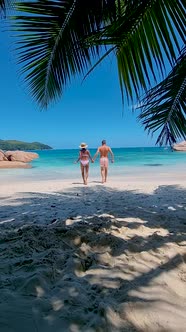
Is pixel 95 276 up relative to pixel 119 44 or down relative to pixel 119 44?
down

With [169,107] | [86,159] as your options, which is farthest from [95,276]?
[86,159]

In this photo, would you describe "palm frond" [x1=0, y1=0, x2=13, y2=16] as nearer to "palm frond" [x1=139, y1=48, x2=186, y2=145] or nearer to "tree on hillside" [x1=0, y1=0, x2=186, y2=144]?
"tree on hillside" [x1=0, y1=0, x2=186, y2=144]

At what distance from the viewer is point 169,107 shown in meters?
3.16

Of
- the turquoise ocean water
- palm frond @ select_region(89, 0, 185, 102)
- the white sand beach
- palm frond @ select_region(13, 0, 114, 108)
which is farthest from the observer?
the turquoise ocean water

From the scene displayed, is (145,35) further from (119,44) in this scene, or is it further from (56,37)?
(56,37)

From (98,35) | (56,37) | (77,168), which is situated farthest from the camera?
(77,168)

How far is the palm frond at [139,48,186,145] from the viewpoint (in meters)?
2.61

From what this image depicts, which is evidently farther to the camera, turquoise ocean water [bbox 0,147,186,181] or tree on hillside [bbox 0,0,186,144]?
turquoise ocean water [bbox 0,147,186,181]

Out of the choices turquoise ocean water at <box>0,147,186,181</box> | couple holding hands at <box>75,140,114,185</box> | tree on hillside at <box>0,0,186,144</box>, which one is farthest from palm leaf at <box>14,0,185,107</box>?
couple holding hands at <box>75,140,114,185</box>

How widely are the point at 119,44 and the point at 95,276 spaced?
1.91m

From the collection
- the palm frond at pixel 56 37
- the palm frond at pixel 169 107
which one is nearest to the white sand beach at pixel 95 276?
the palm frond at pixel 169 107

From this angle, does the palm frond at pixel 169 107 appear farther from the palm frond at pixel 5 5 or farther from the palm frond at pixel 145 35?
the palm frond at pixel 5 5

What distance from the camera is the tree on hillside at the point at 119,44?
224 centimetres

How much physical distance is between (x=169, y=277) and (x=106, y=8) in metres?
2.14
